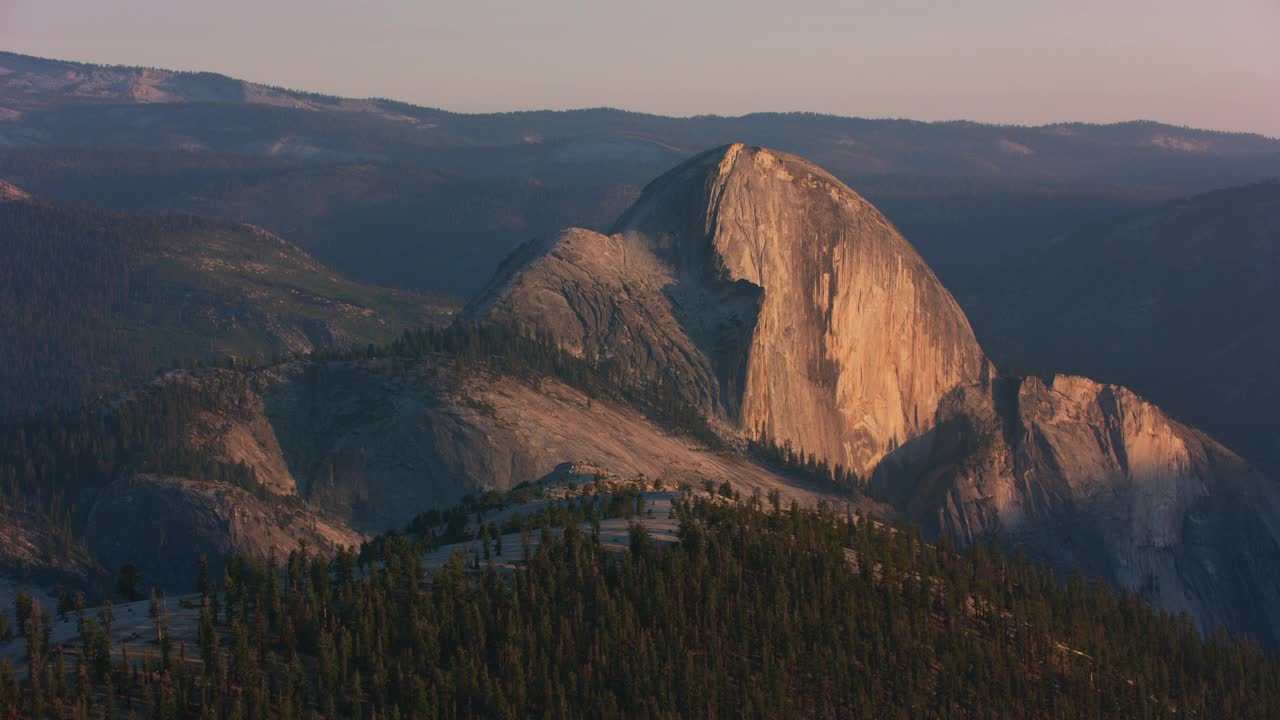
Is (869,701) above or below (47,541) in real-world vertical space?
above

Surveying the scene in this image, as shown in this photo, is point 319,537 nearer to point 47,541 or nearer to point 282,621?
point 47,541

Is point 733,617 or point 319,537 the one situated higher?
point 733,617

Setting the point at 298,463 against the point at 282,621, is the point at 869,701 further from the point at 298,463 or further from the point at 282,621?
the point at 298,463

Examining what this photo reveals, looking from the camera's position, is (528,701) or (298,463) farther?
(298,463)

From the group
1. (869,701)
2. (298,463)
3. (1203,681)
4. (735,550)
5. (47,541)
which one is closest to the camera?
(869,701)

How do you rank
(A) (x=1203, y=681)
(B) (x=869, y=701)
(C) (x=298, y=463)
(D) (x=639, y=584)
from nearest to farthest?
1. (B) (x=869, y=701)
2. (D) (x=639, y=584)
3. (A) (x=1203, y=681)
4. (C) (x=298, y=463)

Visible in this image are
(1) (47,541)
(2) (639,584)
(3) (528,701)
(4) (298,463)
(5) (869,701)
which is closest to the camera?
(3) (528,701)

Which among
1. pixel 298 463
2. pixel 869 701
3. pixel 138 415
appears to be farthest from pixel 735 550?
pixel 138 415

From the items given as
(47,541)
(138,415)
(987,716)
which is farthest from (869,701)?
(138,415)

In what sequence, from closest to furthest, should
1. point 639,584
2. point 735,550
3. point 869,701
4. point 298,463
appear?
1. point 869,701
2. point 639,584
3. point 735,550
4. point 298,463
